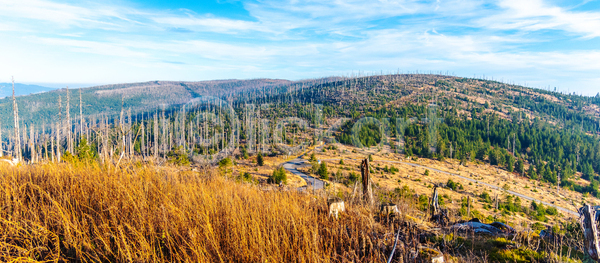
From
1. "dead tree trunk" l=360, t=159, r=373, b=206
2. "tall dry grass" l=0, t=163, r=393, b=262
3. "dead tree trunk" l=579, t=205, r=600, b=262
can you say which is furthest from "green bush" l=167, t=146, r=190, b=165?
"dead tree trunk" l=579, t=205, r=600, b=262

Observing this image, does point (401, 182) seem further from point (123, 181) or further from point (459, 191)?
point (123, 181)

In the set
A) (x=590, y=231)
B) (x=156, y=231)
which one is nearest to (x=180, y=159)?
(x=156, y=231)

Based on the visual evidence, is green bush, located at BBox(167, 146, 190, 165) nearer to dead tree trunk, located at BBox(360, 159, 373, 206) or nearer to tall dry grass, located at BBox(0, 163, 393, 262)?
tall dry grass, located at BBox(0, 163, 393, 262)

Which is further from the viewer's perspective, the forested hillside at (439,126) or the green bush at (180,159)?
the forested hillside at (439,126)

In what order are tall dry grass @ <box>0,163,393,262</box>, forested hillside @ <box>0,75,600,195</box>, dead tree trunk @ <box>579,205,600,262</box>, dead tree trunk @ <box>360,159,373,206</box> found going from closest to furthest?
tall dry grass @ <box>0,163,393,262</box> → dead tree trunk @ <box>579,205,600,262</box> → dead tree trunk @ <box>360,159,373,206</box> → forested hillside @ <box>0,75,600,195</box>

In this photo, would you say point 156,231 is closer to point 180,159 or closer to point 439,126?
point 180,159

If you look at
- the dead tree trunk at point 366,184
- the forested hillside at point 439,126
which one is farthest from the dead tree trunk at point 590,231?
the forested hillside at point 439,126

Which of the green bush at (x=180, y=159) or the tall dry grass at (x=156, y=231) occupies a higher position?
the tall dry grass at (x=156, y=231)

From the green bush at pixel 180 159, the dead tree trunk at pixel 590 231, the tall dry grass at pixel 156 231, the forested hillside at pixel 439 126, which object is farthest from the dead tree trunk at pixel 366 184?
the forested hillside at pixel 439 126

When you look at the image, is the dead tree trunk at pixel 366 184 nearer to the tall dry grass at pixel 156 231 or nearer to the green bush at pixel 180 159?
the tall dry grass at pixel 156 231

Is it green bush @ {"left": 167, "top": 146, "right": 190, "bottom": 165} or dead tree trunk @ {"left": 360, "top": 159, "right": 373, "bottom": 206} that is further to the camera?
green bush @ {"left": 167, "top": 146, "right": 190, "bottom": 165}

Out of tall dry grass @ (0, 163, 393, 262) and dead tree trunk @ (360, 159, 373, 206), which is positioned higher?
tall dry grass @ (0, 163, 393, 262)

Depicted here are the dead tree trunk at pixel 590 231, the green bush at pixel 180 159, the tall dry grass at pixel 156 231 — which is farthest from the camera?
the green bush at pixel 180 159

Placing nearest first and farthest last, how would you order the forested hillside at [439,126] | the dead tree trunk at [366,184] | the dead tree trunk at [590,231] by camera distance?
1. the dead tree trunk at [590,231]
2. the dead tree trunk at [366,184]
3. the forested hillside at [439,126]
